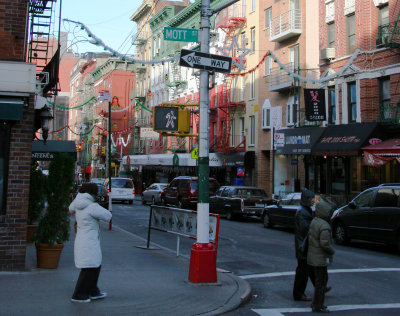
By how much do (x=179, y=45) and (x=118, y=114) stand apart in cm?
2421

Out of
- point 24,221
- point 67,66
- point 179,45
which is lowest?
point 24,221

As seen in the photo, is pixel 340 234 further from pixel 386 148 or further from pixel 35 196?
pixel 35 196

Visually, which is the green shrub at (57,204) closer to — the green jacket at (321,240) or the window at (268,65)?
the green jacket at (321,240)

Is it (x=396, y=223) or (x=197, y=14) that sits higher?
(x=197, y=14)

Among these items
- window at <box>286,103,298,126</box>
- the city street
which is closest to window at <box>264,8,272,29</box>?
window at <box>286,103,298,126</box>

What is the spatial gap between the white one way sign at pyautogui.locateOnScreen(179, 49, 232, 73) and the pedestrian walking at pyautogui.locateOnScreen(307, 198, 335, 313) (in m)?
3.30

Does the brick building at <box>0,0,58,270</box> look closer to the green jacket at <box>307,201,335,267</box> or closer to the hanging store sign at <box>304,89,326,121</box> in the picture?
the green jacket at <box>307,201,335,267</box>

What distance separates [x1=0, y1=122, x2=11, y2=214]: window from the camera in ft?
30.0

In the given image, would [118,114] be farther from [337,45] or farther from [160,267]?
[160,267]

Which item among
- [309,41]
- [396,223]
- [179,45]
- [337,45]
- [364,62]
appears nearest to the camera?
[396,223]

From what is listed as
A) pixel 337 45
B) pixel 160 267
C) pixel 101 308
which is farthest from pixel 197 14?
pixel 101 308

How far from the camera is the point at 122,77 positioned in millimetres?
69625

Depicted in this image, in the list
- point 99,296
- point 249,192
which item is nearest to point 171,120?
point 99,296

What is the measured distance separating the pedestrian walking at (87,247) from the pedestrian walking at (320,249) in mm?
2888
